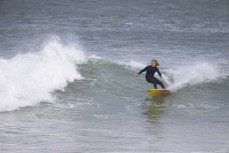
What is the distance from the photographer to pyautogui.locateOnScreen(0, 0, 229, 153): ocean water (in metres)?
15.5

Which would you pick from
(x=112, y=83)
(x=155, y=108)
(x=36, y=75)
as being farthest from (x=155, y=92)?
(x=36, y=75)

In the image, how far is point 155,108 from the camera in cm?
2023

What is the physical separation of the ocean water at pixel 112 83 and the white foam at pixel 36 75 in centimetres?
4

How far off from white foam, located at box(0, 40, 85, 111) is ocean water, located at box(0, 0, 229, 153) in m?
0.04

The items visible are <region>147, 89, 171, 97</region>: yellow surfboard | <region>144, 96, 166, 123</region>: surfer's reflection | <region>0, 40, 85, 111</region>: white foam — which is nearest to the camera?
<region>144, 96, 166, 123</region>: surfer's reflection

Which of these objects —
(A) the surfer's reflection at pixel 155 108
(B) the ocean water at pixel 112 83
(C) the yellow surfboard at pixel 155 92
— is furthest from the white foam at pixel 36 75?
(A) the surfer's reflection at pixel 155 108

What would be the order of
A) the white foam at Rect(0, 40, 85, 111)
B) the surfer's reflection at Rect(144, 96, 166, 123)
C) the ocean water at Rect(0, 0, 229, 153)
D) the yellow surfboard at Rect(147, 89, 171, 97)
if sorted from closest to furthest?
1. the ocean water at Rect(0, 0, 229, 153)
2. the surfer's reflection at Rect(144, 96, 166, 123)
3. the white foam at Rect(0, 40, 85, 111)
4. the yellow surfboard at Rect(147, 89, 171, 97)

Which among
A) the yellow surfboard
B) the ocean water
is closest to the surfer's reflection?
the ocean water

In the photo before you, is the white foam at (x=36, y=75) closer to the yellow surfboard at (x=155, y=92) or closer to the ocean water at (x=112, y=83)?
the ocean water at (x=112, y=83)

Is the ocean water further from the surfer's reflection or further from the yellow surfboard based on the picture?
the yellow surfboard

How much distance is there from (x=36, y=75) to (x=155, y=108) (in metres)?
4.79

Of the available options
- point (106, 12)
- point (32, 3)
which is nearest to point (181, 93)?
point (106, 12)

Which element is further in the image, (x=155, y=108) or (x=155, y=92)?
(x=155, y=92)

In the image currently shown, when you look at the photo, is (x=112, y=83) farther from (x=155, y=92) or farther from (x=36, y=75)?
(x=36, y=75)
